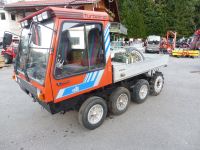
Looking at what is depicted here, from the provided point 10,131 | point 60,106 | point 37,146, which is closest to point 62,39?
point 60,106

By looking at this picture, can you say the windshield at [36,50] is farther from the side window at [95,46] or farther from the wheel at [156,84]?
the wheel at [156,84]

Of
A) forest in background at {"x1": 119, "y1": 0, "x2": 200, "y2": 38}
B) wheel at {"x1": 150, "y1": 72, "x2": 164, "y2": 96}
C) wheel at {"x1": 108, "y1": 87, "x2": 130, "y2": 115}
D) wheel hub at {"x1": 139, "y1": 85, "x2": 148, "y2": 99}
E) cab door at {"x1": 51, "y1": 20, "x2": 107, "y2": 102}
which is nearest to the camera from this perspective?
cab door at {"x1": 51, "y1": 20, "x2": 107, "y2": 102}

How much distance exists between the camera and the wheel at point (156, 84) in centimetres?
557

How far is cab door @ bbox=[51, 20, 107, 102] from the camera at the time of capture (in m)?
3.10

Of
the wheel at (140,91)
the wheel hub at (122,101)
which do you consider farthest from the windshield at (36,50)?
the wheel at (140,91)

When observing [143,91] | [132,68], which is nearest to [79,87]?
[132,68]

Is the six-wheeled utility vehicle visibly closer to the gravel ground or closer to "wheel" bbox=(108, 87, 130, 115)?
"wheel" bbox=(108, 87, 130, 115)

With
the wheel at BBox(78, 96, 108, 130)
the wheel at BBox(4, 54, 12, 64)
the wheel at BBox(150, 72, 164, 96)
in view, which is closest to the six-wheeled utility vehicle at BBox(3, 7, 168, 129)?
the wheel at BBox(78, 96, 108, 130)

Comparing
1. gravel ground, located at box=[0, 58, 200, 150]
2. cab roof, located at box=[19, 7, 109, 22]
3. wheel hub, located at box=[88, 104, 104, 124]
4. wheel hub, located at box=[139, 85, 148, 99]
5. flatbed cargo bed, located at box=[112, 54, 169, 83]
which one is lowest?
gravel ground, located at box=[0, 58, 200, 150]

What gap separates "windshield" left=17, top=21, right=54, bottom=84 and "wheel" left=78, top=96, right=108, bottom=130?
1064 mm

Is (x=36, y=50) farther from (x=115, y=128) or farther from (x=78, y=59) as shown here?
(x=115, y=128)

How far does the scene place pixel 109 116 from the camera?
174 inches

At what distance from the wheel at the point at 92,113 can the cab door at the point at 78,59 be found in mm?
307

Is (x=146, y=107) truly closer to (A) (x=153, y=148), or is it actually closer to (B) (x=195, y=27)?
(A) (x=153, y=148)
